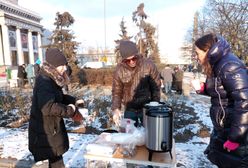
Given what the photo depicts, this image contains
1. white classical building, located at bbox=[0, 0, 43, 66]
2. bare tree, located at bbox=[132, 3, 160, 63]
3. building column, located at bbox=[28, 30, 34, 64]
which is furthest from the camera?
building column, located at bbox=[28, 30, 34, 64]

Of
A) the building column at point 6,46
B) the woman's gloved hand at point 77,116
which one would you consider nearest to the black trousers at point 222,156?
the woman's gloved hand at point 77,116

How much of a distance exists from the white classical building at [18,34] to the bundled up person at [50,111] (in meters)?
33.9

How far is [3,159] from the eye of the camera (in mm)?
4125

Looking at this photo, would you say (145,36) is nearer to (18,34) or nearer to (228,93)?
(228,93)

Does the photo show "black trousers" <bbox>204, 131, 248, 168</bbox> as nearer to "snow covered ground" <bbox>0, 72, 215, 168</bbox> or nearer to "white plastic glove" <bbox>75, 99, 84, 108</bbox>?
"snow covered ground" <bbox>0, 72, 215, 168</bbox>

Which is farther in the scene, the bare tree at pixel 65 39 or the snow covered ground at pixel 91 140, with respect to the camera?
the bare tree at pixel 65 39

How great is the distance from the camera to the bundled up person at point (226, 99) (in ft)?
6.70

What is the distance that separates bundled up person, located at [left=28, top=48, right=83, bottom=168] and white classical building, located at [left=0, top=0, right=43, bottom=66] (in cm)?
3393

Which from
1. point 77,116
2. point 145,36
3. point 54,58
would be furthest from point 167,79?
point 145,36

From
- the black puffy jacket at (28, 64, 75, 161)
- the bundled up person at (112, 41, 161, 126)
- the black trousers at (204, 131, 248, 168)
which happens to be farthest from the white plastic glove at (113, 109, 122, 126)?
the black trousers at (204, 131, 248, 168)

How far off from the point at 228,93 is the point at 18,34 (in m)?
46.3

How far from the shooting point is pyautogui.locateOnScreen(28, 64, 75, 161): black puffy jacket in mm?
2662

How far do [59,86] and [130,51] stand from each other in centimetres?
97

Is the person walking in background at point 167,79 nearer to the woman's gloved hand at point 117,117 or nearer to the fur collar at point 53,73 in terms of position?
the woman's gloved hand at point 117,117
